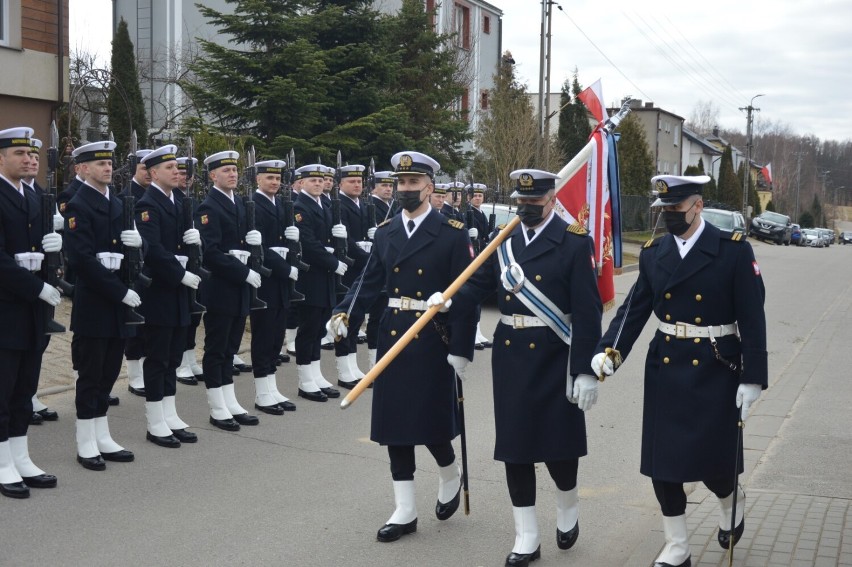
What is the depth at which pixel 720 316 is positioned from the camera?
17.6 ft

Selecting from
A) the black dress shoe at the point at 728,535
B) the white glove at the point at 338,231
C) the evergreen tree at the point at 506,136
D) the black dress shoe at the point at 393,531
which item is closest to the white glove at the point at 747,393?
the black dress shoe at the point at 728,535

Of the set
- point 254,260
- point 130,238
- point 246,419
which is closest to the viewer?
point 130,238

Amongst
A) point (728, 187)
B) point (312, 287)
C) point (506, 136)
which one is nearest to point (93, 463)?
point (312, 287)

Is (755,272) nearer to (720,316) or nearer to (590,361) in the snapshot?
(720,316)

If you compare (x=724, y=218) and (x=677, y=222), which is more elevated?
(x=724, y=218)

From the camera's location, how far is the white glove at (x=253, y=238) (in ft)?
29.7

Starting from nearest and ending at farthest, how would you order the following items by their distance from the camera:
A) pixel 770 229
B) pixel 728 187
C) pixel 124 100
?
pixel 124 100 < pixel 770 229 < pixel 728 187

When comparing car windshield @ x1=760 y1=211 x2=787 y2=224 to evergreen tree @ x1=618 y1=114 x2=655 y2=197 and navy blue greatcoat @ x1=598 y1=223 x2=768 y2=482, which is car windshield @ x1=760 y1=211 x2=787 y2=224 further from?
navy blue greatcoat @ x1=598 y1=223 x2=768 y2=482

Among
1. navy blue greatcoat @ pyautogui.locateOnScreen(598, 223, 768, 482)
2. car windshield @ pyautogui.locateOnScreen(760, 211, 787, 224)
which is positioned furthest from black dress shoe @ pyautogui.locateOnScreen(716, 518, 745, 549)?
car windshield @ pyautogui.locateOnScreen(760, 211, 787, 224)

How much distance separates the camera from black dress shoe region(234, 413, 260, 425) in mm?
9016

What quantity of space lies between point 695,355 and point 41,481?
437 cm

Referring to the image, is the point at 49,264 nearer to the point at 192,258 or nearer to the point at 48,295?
the point at 48,295

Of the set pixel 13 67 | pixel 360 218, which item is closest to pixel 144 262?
pixel 360 218

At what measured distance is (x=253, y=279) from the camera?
8812 millimetres
